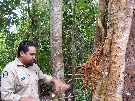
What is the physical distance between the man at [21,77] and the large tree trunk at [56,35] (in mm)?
1080

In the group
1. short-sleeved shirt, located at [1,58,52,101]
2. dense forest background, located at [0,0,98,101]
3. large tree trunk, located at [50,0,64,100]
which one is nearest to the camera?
short-sleeved shirt, located at [1,58,52,101]

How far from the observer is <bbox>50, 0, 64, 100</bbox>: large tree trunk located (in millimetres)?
4461

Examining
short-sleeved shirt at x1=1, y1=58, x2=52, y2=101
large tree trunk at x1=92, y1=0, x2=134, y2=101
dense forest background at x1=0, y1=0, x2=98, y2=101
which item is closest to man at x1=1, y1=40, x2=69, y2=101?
short-sleeved shirt at x1=1, y1=58, x2=52, y2=101

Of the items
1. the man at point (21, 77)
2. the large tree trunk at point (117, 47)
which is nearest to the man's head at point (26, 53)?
the man at point (21, 77)

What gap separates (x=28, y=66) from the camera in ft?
11.3

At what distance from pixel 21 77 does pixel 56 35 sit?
149 centimetres

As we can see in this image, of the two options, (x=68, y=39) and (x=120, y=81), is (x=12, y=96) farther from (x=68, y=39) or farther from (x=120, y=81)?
(x=68, y=39)

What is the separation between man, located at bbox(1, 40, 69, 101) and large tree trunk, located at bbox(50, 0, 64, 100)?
3.54 ft

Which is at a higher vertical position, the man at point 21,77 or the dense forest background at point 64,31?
the dense forest background at point 64,31

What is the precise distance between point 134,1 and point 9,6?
11.9 ft

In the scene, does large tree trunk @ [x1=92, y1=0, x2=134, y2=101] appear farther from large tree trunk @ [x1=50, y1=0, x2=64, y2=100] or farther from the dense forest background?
the dense forest background

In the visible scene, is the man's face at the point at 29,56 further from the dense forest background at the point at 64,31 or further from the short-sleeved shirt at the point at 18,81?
the dense forest background at the point at 64,31

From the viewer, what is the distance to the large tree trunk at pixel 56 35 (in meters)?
4.46

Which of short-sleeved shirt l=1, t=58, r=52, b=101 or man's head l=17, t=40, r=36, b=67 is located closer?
short-sleeved shirt l=1, t=58, r=52, b=101
